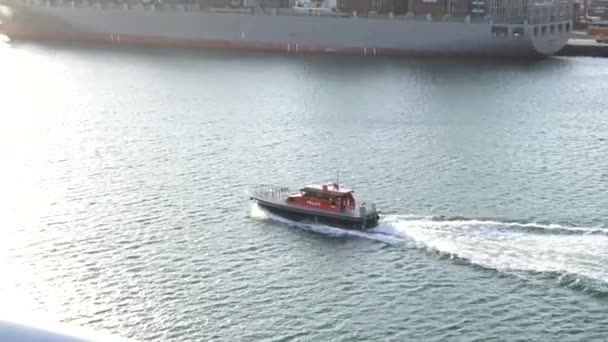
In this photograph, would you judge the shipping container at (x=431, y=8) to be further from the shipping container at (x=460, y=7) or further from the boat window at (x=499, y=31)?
the boat window at (x=499, y=31)

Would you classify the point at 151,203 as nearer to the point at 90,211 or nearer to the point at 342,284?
the point at 90,211

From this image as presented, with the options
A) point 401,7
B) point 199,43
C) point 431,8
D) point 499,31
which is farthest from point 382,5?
point 199,43

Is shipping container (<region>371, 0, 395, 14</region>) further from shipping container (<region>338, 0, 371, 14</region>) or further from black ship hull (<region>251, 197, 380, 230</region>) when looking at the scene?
black ship hull (<region>251, 197, 380, 230</region>)

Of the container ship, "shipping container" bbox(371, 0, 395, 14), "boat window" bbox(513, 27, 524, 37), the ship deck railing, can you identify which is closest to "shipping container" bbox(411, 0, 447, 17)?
the container ship

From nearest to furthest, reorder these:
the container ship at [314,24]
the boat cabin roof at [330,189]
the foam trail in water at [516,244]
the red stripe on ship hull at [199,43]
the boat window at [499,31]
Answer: the foam trail in water at [516,244] → the boat cabin roof at [330,189] → the boat window at [499,31] → the container ship at [314,24] → the red stripe on ship hull at [199,43]

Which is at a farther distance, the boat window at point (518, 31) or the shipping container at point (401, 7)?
the shipping container at point (401, 7)


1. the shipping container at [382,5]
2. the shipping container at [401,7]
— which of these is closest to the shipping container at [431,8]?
the shipping container at [401,7]

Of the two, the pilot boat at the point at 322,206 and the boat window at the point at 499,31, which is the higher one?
the boat window at the point at 499,31
